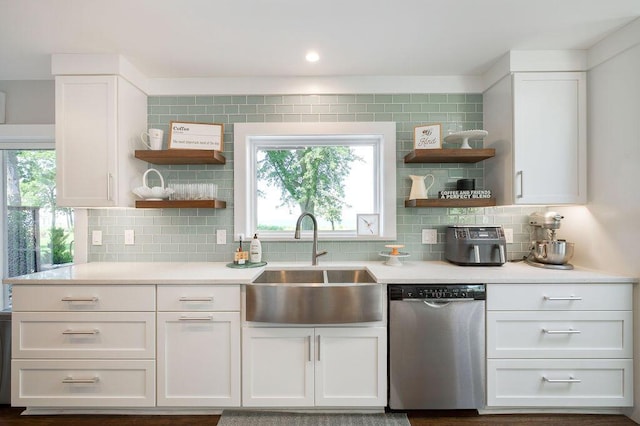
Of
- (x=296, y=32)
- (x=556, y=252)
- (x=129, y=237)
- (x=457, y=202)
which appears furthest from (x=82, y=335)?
(x=556, y=252)

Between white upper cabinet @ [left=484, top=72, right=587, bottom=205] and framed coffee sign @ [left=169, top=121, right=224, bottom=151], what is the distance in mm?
2157

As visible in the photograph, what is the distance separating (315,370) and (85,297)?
4.77ft

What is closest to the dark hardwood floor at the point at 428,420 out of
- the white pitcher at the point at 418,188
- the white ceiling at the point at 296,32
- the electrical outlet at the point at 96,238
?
the electrical outlet at the point at 96,238

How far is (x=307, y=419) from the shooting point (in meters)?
1.86

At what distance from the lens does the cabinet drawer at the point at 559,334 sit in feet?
6.07

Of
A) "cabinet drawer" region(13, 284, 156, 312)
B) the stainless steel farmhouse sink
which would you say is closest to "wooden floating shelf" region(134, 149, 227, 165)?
"cabinet drawer" region(13, 284, 156, 312)

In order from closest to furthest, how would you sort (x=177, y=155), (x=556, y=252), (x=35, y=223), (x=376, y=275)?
(x=376, y=275) < (x=556, y=252) < (x=177, y=155) < (x=35, y=223)

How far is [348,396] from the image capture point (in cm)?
187

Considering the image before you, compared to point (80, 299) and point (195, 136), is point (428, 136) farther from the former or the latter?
point (80, 299)

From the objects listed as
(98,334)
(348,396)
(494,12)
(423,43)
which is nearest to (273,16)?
(423,43)

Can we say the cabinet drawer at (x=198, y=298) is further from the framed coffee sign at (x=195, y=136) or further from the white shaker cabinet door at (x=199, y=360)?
the framed coffee sign at (x=195, y=136)

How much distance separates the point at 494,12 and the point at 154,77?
2415mm

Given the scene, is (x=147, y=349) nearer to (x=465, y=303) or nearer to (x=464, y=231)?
(x=465, y=303)

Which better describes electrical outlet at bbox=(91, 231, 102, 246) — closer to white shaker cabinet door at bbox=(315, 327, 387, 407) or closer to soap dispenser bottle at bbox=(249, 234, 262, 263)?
soap dispenser bottle at bbox=(249, 234, 262, 263)
